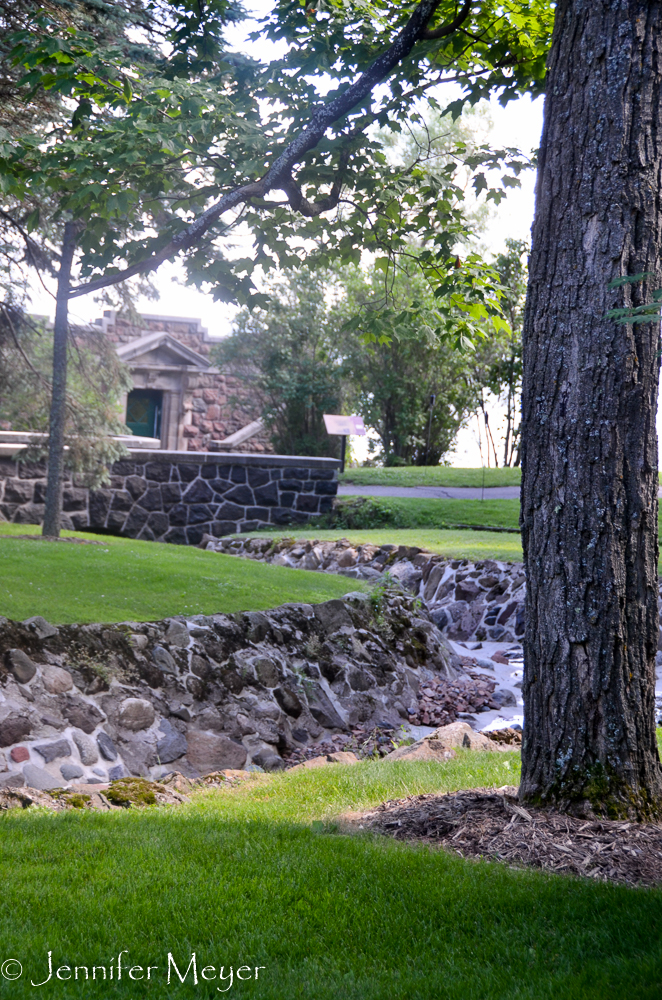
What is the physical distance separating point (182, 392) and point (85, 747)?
2098cm

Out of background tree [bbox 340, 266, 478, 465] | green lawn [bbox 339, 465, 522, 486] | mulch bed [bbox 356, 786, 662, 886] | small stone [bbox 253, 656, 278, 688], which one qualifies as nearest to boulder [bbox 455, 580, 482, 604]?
small stone [bbox 253, 656, 278, 688]

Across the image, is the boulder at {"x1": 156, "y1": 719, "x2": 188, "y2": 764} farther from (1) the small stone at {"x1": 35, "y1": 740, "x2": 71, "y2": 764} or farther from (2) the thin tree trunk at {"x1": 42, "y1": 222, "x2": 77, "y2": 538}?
(2) the thin tree trunk at {"x1": 42, "y1": 222, "x2": 77, "y2": 538}

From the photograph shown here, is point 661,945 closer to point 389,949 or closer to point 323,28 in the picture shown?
point 389,949

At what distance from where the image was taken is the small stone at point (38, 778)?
5.34 metres

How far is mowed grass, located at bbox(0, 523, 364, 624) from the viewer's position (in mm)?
6824

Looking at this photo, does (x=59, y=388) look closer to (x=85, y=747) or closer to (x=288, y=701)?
(x=288, y=701)

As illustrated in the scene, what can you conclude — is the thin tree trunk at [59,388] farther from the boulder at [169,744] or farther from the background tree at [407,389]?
the background tree at [407,389]

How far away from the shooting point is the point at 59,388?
10094 millimetres

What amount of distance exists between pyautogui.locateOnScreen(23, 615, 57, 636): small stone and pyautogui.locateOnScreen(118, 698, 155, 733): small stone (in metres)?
0.77

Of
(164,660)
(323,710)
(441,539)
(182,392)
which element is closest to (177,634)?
(164,660)

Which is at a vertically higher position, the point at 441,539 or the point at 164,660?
the point at 441,539

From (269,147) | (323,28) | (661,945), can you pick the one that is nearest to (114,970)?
(661,945)

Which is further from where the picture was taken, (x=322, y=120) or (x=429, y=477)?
(x=429, y=477)

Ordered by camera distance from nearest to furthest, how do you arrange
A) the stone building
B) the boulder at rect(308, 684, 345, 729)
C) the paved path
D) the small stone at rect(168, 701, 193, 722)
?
the small stone at rect(168, 701, 193, 722), the boulder at rect(308, 684, 345, 729), the paved path, the stone building
